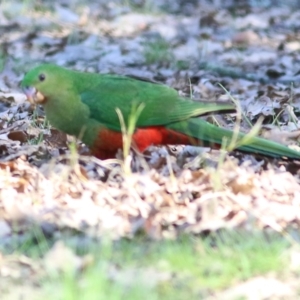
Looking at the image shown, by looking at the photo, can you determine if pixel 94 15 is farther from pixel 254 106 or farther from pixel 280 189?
pixel 280 189

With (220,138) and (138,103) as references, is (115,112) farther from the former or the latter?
(220,138)

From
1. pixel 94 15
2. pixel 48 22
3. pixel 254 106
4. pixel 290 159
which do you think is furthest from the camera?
pixel 94 15

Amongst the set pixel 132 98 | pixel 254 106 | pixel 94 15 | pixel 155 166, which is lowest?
pixel 94 15

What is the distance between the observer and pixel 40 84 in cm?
493

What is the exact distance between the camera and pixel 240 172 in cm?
465

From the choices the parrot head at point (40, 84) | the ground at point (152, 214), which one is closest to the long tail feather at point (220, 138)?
the ground at point (152, 214)

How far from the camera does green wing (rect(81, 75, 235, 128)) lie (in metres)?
5.01

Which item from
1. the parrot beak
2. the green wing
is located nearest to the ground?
the green wing

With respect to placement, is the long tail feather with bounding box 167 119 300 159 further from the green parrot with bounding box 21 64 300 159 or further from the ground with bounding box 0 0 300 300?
the ground with bounding box 0 0 300 300

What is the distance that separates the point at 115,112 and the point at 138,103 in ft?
0.53

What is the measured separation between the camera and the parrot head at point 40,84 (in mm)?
4934

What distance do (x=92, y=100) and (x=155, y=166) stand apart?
550mm

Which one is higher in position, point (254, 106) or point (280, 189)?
point (280, 189)

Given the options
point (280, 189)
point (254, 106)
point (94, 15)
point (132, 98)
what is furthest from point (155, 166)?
point (94, 15)
